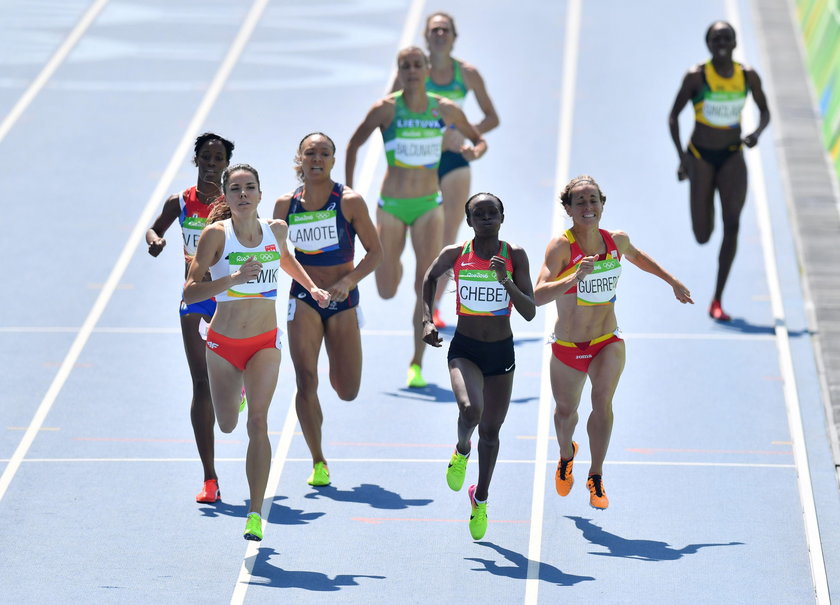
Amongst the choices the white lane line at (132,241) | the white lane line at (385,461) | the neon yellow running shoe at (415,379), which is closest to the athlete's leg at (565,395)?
the white lane line at (385,461)

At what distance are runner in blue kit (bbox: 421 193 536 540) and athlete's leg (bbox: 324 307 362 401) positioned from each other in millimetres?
1120

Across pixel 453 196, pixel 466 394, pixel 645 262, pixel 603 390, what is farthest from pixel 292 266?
pixel 453 196

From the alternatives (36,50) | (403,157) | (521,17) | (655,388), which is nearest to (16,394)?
(403,157)

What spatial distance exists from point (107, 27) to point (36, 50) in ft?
3.59

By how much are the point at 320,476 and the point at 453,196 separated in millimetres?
3513

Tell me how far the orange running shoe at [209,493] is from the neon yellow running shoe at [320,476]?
2.04ft

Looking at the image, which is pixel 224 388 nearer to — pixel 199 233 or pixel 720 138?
pixel 199 233

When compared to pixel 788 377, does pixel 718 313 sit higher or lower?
higher

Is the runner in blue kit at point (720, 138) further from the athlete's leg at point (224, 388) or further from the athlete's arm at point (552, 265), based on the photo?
the athlete's leg at point (224, 388)

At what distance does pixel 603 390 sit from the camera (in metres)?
9.19

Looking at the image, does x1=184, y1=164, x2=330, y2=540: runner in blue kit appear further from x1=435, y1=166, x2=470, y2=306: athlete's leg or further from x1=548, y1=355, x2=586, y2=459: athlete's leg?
x1=435, y1=166, x2=470, y2=306: athlete's leg

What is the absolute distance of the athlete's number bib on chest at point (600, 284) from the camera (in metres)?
9.12

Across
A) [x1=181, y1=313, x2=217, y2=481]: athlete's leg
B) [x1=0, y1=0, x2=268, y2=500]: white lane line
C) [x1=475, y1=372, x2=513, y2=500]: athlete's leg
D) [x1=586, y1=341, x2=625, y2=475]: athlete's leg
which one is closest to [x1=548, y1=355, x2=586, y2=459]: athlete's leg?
[x1=586, y1=341, x2=625, y2=475]: athlete's leg

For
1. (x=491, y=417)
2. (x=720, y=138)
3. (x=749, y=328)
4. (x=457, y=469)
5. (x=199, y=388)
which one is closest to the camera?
(x=491, y=417)
